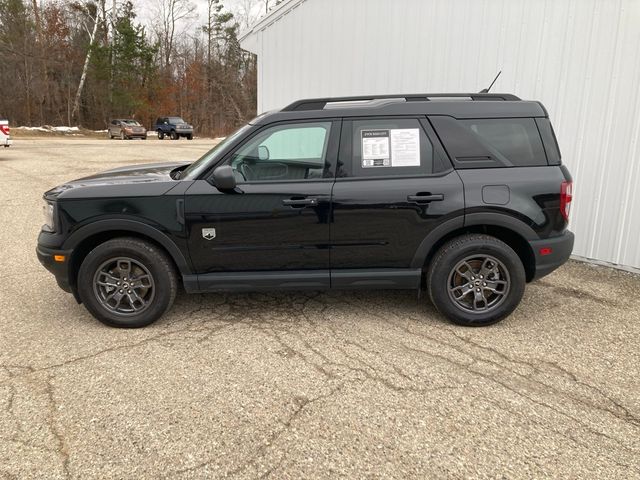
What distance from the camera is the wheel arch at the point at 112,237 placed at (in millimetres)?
3576

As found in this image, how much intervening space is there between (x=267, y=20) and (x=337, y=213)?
6.80 metres

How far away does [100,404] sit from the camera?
2762 millimetres

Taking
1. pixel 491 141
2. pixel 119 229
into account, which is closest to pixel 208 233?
pixel 119 229

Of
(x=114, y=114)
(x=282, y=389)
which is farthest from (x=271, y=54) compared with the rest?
(x=114, y=114)

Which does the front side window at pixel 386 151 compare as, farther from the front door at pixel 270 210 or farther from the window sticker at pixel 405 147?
the front door at pixel 270 210

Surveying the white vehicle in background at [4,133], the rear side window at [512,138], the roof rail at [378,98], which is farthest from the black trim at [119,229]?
the white vehicle in background at [4,133]

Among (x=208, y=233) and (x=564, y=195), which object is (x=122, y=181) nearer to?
(x=208, y=233)

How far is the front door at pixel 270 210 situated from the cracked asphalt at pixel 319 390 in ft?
1.72

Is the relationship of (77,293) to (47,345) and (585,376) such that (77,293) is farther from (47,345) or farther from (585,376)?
(585,376)

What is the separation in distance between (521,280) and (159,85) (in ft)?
159

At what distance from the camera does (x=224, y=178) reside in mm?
3453

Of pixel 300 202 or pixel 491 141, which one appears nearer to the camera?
pixel 300 202

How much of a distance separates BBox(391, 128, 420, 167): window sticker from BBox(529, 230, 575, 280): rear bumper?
116 cm

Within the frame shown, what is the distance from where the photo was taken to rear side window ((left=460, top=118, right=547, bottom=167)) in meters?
3.72
